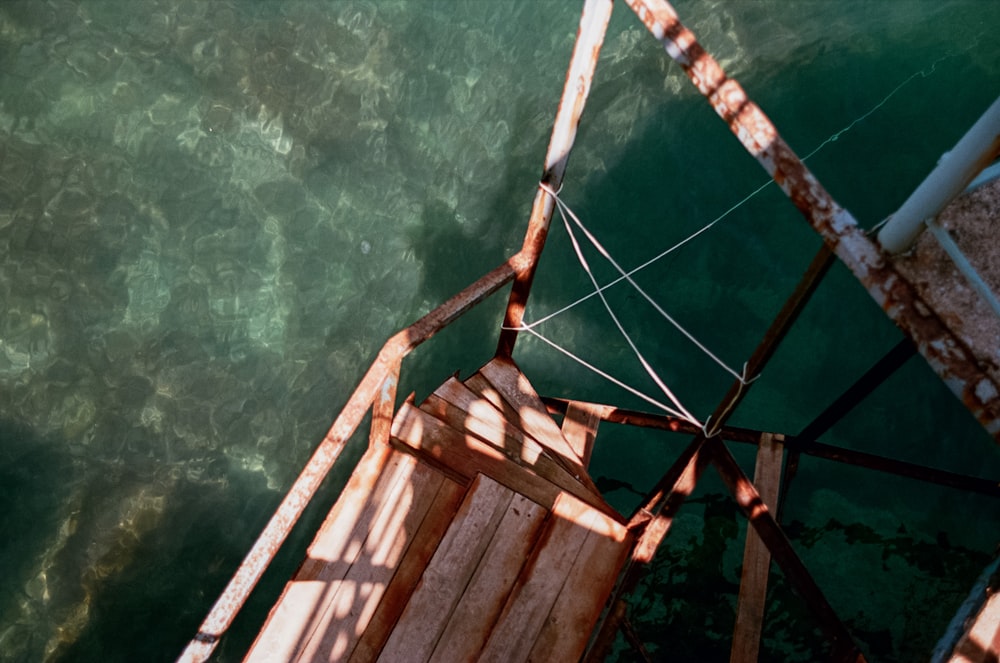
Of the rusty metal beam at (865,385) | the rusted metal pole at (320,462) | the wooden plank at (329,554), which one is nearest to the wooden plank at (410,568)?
the wooden plank at (329,554)

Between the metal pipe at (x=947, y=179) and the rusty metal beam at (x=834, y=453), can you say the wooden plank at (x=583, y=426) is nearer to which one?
the rusty metal beam at (x=834, y=453)

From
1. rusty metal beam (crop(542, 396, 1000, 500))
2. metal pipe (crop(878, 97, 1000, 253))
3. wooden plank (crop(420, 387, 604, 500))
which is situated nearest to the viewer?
metal pipe (crop(878, 97, 1000, 253))

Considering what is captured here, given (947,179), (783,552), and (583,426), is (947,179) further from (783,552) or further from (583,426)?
(583,426)

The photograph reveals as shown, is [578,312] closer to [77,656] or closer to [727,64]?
[727,64]

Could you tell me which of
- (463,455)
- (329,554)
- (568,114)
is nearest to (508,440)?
(463,455)

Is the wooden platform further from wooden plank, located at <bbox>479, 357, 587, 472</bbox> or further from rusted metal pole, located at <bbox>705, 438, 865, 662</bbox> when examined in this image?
rusted metal pole, located at <bbox>705, 438, 865, 662</bbox>

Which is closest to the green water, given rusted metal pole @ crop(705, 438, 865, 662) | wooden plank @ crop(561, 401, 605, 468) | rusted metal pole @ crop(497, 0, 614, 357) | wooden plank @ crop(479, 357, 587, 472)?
wooden plank @ crop(561, 401, 605, 468)
